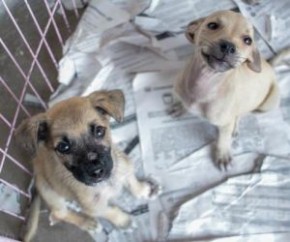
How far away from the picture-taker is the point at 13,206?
194 centimetres

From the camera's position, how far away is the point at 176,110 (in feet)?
6.70

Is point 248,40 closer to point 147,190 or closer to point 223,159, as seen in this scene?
point 223,159

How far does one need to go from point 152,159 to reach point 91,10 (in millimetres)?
701

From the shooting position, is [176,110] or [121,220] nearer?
[121,220]

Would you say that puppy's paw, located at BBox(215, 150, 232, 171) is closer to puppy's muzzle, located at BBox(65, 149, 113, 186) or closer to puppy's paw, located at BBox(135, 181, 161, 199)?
puppy's paw, located at BBox(135, 181, 161, 199)

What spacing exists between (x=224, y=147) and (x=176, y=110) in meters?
0.24

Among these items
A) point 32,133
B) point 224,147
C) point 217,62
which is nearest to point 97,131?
point 32,133

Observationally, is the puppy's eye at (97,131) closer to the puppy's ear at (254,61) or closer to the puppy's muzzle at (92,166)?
the puppy's muzzle at (92,166)

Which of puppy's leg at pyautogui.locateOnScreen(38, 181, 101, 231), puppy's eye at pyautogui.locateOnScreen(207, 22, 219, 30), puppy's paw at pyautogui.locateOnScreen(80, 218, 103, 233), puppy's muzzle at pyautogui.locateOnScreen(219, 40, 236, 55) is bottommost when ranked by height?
puppy's paw at pyautogui.locateOnScreen(80, 218, 103, 233)

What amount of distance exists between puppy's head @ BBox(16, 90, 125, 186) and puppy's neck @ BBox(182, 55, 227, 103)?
0.32 metres

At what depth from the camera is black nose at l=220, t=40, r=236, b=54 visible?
150cm

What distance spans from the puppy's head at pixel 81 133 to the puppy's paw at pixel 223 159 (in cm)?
58

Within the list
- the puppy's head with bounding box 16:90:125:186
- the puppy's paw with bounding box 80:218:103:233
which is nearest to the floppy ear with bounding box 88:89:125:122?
the puppy's head with bounding box 16:90:125:186

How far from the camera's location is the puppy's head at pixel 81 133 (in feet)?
4.67
